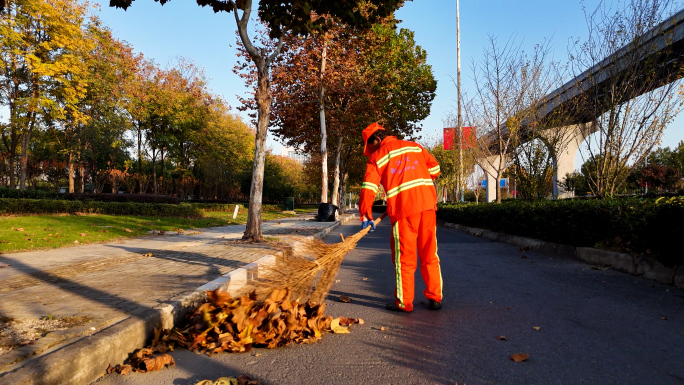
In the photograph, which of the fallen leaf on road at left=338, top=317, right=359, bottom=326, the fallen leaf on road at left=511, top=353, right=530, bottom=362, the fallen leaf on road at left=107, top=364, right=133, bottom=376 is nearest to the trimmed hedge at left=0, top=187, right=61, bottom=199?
the fallen leaf on road at left=107, top=364, right=133, bottom=376

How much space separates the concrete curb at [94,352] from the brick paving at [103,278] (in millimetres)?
141

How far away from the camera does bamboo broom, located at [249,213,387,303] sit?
3.79 metres

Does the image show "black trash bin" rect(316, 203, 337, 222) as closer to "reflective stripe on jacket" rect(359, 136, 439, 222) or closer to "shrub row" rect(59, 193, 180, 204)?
"shrub row" rect(59, 193, 180, 204)

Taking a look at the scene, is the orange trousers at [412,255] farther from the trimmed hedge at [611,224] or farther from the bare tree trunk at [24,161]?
the bare tree trunk at [24,161]

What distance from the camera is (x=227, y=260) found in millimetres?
7121

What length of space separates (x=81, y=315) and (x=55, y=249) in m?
5.70

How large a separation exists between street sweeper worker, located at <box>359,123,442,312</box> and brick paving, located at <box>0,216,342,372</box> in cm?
227

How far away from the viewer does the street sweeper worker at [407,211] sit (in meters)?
4.43

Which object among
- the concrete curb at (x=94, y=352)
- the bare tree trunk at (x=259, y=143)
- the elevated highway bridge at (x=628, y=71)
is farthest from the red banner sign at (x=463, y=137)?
the concrete curb at (x=94, y=352)

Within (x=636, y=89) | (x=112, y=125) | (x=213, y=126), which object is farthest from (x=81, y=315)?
(x=213, y=126)

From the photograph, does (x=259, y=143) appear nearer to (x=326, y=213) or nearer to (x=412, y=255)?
(x=412, y=255)

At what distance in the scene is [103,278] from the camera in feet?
17.4

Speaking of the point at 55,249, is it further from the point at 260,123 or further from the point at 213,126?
the point at 213,126

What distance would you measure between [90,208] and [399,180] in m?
15.8
